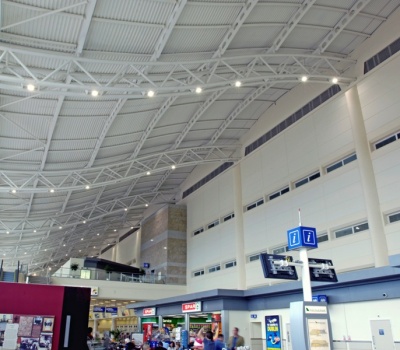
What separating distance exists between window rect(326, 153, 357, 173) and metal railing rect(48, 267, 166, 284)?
19.4m

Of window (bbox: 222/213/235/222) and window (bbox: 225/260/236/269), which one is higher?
window (bbox: 222/213/235/222)

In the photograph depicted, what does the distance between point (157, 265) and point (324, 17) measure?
27137 millimetres

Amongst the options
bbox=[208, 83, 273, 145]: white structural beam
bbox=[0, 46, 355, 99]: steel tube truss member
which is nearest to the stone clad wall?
bbox=[208, 83, 273, 145]: white structural beam

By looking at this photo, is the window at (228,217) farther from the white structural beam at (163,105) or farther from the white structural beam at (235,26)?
the white structural beam at (235,26)

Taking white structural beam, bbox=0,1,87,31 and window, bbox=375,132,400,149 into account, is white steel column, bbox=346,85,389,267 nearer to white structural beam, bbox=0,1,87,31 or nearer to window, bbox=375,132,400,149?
window, bbox=375,132,400,149

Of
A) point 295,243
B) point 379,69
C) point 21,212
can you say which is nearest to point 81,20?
point 295,243

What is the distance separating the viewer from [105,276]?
32625 millimetres

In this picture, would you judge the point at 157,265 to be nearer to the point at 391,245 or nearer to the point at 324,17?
the point at 391,245

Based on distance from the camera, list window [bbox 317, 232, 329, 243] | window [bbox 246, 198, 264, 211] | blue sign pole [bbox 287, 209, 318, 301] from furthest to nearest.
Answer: window [bbox 246, 198, 264, 211] → window [bbox 317, 232, 329, 243] → blue sign pole [bbox 287, 209, 318, 301]

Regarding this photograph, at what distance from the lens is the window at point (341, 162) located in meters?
18.4

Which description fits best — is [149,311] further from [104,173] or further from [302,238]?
[302,238]

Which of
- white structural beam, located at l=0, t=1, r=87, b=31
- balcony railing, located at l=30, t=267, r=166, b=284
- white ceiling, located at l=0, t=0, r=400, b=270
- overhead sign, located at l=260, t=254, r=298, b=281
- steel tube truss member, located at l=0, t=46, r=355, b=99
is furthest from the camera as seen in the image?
balcony railing, located at l=30, t=267, r=166, b=284

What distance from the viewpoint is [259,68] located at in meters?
18.0

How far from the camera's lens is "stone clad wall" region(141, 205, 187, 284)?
3419cm
